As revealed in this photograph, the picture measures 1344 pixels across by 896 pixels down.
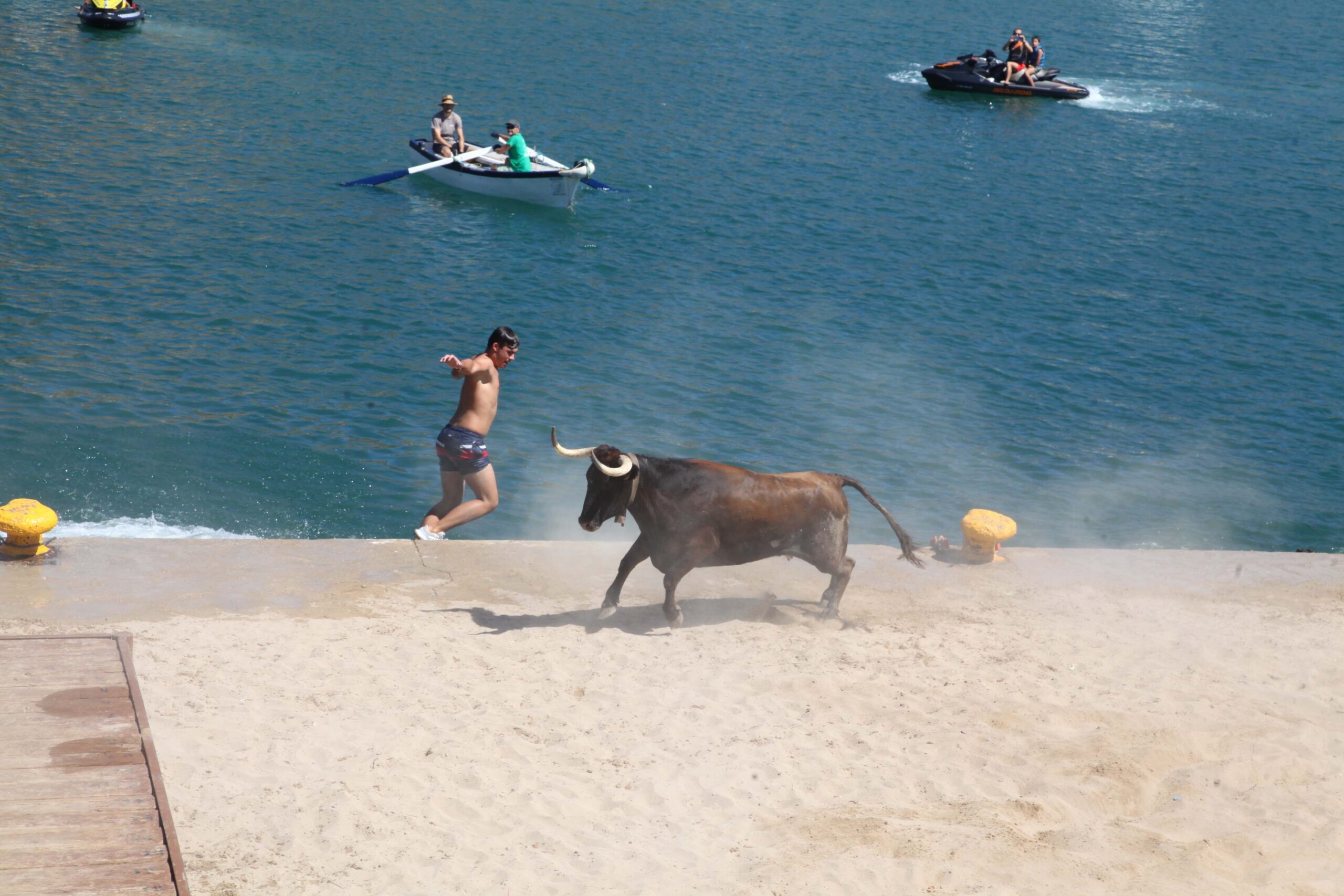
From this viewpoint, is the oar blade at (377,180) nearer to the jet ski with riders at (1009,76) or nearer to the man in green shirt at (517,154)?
the man in green shirt at (517,154)

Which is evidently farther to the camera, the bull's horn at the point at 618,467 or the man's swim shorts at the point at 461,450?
the man's swim shorts at the point at 461,450

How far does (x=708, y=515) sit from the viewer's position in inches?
393

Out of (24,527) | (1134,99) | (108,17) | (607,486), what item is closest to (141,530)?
(24,527)

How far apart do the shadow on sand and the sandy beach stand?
0.12ft

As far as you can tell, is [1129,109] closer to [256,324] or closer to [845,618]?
[256,324]

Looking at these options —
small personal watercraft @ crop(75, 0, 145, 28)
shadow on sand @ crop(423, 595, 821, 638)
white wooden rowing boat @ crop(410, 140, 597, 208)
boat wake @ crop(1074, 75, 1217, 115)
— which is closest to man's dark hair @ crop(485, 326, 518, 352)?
shadow on sand @ crop(423, 595, 821, 638)

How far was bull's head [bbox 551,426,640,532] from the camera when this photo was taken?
31.6 feet

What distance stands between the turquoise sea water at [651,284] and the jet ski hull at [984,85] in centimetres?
69

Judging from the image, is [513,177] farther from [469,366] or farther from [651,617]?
[651,617]

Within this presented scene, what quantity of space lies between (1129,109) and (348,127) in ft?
87.5

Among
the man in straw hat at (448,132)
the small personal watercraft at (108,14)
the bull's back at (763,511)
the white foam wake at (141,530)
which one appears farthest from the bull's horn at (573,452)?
the small personal watercraft at (108,14)

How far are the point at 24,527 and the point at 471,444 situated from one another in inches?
141

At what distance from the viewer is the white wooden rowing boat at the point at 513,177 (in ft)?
95.3

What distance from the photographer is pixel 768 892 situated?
695 cm
